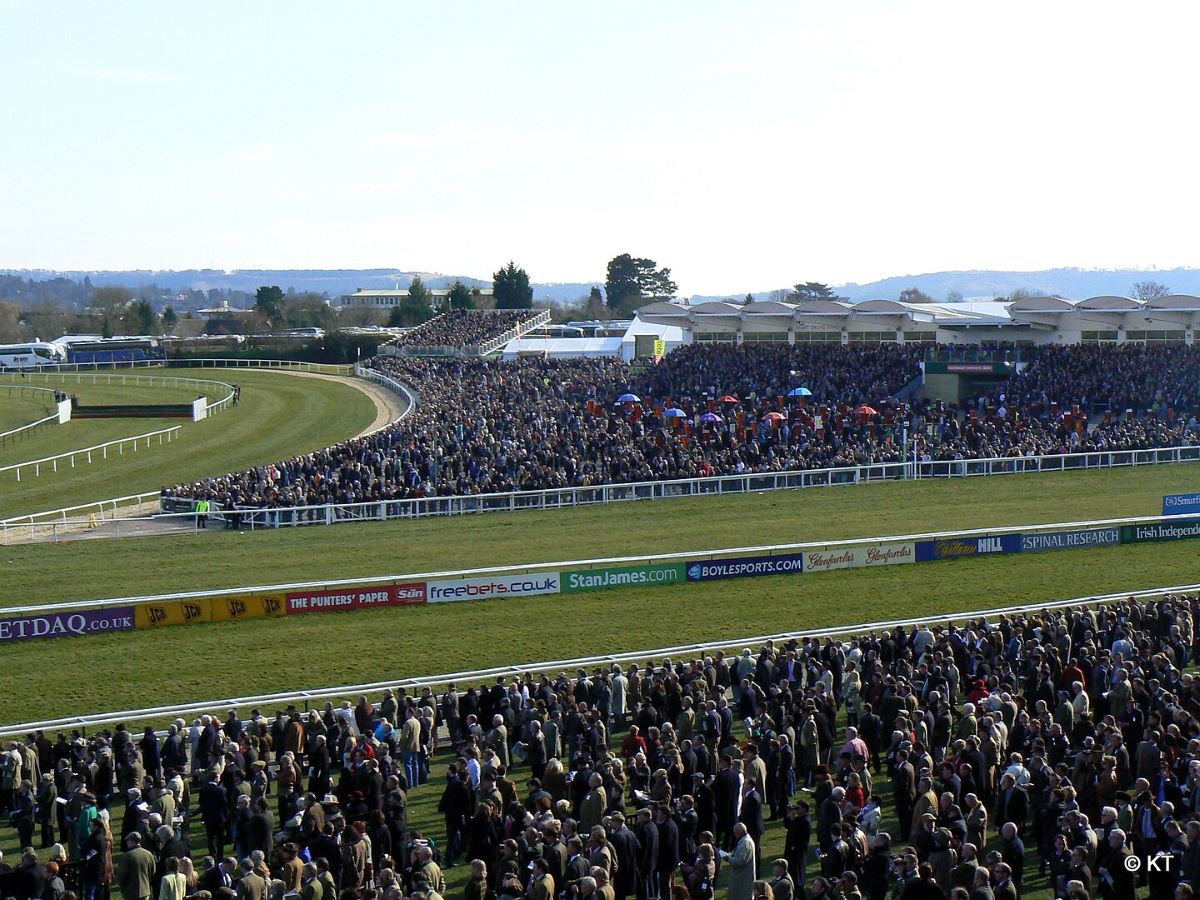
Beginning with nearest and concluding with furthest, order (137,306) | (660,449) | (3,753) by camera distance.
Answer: (3,753)
(660,449)
(137,306)

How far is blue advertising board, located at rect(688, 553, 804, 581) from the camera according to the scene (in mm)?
24719

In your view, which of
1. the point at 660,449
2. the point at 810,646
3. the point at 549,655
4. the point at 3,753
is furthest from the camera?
the point at 660,449

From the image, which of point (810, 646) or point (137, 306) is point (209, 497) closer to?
point (810, 646)

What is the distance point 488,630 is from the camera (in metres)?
21.5

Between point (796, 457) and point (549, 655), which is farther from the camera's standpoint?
point (796, 457)

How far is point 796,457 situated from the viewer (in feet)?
120

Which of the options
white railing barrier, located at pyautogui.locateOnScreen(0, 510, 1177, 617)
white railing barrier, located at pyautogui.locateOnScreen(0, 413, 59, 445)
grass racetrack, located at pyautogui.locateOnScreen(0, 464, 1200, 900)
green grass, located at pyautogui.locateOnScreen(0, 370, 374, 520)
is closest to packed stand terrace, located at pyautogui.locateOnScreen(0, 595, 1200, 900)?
grass racetrack, located at pyautogui.locateOnScreen(0, 464, 1200, 900)

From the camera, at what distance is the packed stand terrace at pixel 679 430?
33.3 meters

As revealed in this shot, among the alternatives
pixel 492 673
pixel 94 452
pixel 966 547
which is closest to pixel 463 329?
pixel 94 452

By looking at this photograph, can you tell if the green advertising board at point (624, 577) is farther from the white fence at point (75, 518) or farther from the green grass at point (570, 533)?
the white fence at point (75, 518)

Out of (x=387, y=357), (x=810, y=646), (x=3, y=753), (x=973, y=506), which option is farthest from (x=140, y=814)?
(x=387, y=357)

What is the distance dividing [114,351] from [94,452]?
46932 millimetres

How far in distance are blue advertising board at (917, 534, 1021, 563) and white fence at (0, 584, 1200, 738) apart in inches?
152

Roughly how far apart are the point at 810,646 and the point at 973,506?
16062 mm
